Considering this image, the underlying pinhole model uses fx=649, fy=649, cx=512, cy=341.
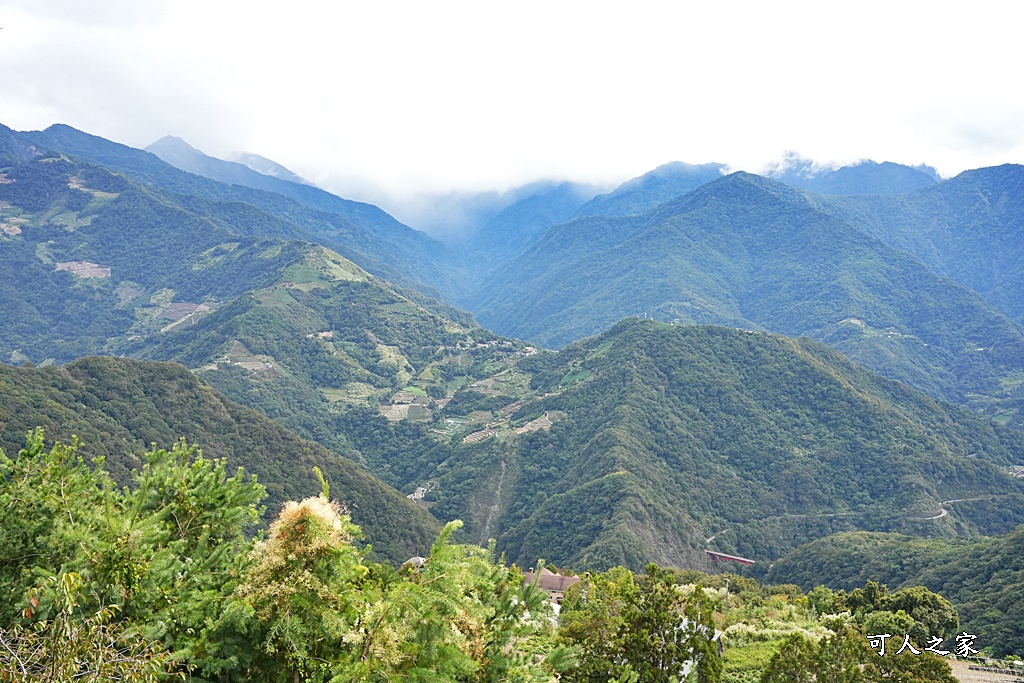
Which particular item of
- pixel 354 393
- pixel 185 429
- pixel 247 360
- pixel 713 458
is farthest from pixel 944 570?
pixel 247 360

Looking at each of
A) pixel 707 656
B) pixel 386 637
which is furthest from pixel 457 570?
pixel 707 656

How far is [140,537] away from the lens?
40.8ft

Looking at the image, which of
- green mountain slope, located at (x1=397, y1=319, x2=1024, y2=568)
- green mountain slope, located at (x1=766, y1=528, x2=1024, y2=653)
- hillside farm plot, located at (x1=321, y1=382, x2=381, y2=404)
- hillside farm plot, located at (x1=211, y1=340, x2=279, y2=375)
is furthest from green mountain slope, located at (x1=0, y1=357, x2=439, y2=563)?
hillside farm plot, located at (x1=321, y1=382, x2=381, y2=404)

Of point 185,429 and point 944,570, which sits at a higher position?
point 185,429

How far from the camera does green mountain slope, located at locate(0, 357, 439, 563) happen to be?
73.8 metres

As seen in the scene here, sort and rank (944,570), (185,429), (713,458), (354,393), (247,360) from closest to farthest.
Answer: (944,570), (185,429), (713,458), (247,360), (354,393)

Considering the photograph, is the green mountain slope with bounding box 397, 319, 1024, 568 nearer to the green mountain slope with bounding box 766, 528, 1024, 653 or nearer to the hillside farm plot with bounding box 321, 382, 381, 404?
the green mountain slope with bounding box 766, 528, 1024, 653

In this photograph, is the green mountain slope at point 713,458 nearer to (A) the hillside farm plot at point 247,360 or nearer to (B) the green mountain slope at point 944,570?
(B) the green mountain slope at point 944,570

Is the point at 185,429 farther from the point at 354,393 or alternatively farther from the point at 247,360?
the point at 354,393

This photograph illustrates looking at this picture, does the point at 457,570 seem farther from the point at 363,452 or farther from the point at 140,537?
the point at 363,452

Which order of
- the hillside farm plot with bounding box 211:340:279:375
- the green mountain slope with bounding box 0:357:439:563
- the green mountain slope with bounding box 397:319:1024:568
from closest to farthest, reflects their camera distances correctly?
the green mountain slope with bounding box 0:357:439:563 → the green mountain slope with bounding box 397:319:1024:568 → the hillside farm plot with bounding box 211:340:279:375

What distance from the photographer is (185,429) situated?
9175 cm

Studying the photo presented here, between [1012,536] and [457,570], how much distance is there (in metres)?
86.5

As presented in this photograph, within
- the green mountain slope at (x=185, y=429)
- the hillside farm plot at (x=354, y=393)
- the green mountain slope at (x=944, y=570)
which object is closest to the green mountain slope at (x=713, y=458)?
the green mountain slope at (x=944, y=570)
